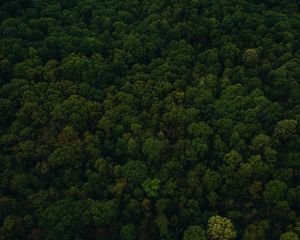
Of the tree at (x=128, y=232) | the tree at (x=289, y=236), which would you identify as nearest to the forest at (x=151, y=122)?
the tree at (x=128, y=232)

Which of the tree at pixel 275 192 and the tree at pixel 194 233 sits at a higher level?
the tree at pixel 275 192

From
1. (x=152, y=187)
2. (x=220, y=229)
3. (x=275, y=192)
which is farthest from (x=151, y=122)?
(x=275, y=192)

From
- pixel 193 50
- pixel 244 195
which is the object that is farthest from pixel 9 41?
pixel 244 195

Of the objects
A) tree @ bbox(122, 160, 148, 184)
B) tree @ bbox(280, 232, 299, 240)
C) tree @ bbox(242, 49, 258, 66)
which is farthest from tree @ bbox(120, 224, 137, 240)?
tree @ bbox(242, 49, 258, 66)

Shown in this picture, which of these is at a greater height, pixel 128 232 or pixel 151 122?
pixel 151 122

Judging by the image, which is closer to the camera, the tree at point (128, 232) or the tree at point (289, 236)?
the tree at point (289, 236)

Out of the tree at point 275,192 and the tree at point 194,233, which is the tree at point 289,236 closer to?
the tree at point 275,192

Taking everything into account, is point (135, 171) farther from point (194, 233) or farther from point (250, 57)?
point (250, 57)
